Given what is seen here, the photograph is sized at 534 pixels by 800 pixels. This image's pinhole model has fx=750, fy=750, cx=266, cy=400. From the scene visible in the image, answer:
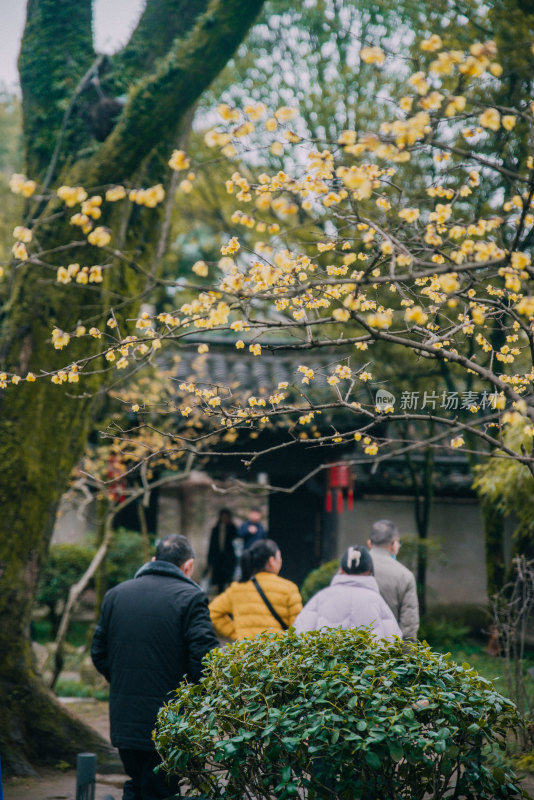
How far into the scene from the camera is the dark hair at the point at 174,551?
4312 millimetres

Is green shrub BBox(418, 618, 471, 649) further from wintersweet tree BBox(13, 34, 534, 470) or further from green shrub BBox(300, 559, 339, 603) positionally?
wintersweet tree BBox(13, 34, 534, 470)

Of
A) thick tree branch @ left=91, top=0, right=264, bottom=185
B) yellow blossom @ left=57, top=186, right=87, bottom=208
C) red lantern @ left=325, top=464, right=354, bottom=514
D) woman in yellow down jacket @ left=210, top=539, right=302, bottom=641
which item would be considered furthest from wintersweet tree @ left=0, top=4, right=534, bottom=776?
red lantern @ left=325, top=464, right=354, bottom=514

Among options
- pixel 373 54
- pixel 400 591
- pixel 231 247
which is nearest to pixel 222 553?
pixel 400 591

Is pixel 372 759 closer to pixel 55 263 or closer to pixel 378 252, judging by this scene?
pixel 378 252

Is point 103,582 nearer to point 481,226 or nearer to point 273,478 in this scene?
point 273,478

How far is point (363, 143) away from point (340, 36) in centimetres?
1116

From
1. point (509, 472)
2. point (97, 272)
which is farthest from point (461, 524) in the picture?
point (97, 272)

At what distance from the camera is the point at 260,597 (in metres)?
5.05

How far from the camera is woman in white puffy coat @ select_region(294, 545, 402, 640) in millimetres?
4594

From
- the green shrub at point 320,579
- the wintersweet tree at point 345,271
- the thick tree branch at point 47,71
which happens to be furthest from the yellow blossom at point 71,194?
the green shrub at point 320,579

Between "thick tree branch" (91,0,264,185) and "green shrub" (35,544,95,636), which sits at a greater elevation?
"thick tree branch" (91,0,264,185)

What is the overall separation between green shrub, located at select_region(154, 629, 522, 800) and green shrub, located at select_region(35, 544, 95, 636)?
31.4 feet

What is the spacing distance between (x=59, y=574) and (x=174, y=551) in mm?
8880

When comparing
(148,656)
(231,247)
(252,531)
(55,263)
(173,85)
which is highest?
(173,85)
